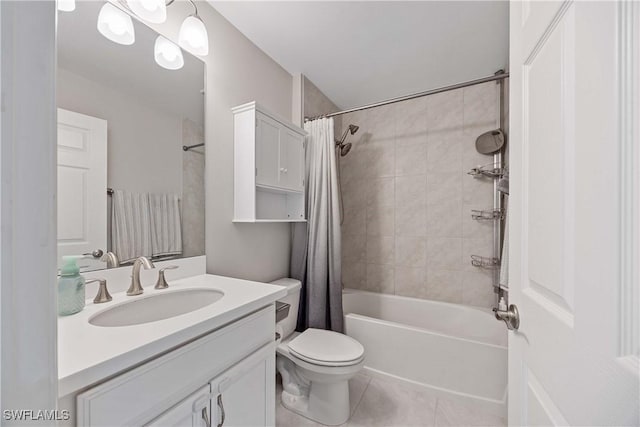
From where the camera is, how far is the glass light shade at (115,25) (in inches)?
40.0

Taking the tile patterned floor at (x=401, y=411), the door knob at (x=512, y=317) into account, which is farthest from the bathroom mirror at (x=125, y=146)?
the door knob at (x=512, y=317)

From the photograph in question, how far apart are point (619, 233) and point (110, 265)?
140 cm

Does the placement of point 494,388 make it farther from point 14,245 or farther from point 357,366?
point 14,245

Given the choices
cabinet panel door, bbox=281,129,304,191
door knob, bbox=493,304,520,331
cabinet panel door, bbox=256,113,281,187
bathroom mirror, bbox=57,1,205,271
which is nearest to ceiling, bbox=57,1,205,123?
bathroom mirror, bbox=57,1,205,271

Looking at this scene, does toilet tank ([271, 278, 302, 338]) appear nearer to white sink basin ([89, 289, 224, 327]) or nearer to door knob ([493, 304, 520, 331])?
white sink basin ([89, 289, 224, 327])

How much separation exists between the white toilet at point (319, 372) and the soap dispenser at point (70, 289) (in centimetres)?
102

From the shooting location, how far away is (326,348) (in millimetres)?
1499

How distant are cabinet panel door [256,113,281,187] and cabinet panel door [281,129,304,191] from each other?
0.09 metres

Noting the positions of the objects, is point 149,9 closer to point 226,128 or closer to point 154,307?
point 226,128

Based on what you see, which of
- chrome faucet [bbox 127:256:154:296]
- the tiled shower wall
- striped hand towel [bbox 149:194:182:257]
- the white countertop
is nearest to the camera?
the white countertop

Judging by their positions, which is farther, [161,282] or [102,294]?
[161,282]

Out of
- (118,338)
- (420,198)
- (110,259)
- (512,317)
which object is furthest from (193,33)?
(420,198)

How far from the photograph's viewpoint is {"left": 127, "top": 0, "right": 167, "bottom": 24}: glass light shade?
105cm

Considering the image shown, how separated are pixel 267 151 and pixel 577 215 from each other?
1476 mm
